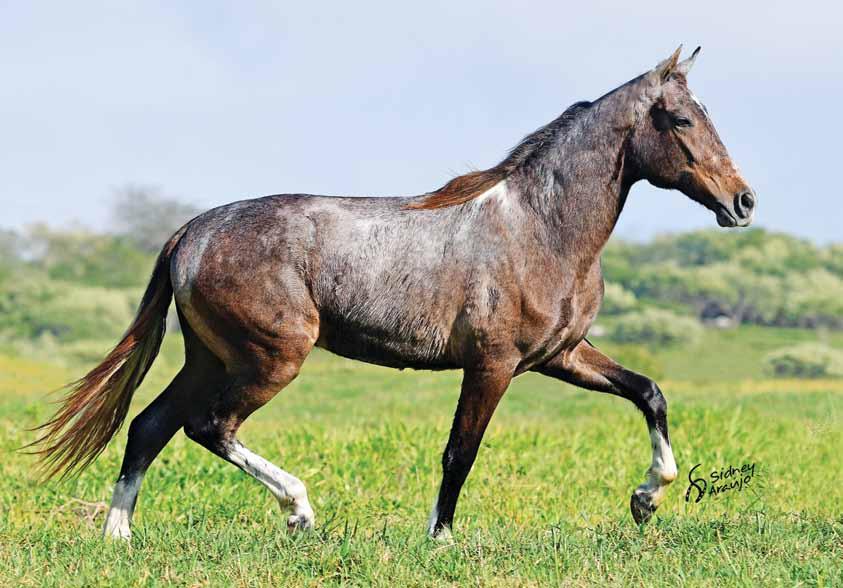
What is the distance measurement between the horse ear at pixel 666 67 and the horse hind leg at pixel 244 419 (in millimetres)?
2237

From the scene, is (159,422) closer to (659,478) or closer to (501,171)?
(501,171)

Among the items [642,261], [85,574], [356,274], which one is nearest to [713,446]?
[356,274]

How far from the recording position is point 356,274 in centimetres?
541

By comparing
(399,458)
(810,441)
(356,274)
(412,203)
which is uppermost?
(412,203)

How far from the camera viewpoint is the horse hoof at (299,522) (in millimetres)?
5227

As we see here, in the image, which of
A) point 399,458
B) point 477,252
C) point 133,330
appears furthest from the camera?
point 399,458

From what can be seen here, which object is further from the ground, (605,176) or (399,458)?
(605,176)

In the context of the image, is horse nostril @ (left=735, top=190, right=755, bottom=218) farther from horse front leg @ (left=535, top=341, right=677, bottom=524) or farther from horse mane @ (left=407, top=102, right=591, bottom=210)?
horse front leg @ (left=535, top=341, right=677, bottom=524)

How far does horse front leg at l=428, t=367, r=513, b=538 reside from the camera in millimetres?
5312

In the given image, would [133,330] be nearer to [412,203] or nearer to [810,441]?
[412,203]

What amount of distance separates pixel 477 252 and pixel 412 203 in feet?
1.47

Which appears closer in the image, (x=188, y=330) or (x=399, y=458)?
(x=188, y=330)

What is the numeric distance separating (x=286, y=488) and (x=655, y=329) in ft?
166

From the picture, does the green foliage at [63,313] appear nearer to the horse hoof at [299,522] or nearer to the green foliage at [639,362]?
the green foliage at [639,362]
